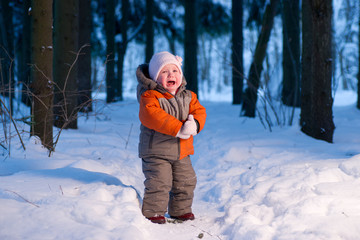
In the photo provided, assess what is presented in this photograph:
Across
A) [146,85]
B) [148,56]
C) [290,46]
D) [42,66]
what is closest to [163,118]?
[146,85]

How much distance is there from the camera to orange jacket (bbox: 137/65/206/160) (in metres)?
2.68

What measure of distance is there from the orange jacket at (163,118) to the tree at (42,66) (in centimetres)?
178

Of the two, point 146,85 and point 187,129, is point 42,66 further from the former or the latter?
point 187,129

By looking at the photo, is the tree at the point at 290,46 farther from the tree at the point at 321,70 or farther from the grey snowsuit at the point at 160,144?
the grey snowsuit at the point at 160,144

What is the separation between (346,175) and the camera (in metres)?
3.30

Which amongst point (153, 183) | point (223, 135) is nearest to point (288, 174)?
point (153, 183)

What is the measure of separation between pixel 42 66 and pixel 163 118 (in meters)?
2.24

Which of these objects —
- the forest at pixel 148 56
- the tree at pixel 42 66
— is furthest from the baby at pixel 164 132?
the tree at pixel 42 66

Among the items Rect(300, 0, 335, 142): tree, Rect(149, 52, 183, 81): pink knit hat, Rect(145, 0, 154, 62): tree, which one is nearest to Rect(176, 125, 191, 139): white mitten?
Rect(149, 52, 183, 81): pink knit hat

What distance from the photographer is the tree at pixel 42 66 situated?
4.20 metres

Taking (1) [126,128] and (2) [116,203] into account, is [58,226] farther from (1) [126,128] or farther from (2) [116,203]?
(1) [126,128]

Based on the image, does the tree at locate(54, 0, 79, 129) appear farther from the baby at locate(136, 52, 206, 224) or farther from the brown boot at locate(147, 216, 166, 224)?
the brown boot at locate(147, 216, 166, 224)

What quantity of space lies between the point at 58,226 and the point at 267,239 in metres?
1.31

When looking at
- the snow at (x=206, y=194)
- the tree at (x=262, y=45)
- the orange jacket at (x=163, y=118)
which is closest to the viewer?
the snow at (x=206, y=194)
